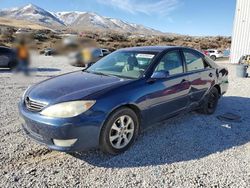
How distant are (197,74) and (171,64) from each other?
75 cm

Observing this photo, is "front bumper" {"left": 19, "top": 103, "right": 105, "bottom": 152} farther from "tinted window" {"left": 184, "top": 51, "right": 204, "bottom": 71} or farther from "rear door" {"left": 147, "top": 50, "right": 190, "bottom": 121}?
"tinted window" {"left": 184, "top": 51, "right": 204, "bottom": 71}

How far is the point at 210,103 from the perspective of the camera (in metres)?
5.63

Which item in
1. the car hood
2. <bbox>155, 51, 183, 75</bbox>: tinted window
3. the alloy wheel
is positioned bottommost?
the alloy wheel

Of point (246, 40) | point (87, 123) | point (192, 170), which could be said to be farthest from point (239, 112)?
point (246, 40)

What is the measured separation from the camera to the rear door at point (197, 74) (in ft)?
16.1

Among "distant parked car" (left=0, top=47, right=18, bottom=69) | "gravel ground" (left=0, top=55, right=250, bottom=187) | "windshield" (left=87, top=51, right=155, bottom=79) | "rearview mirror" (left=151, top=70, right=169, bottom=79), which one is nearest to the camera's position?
"gravel ground" (left=0, top=55, right=250, bottom=187)

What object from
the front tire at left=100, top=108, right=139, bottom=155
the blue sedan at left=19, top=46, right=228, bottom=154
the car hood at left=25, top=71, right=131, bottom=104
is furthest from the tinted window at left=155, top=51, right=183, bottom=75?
the front tire at left=100, top=108, right=139, bottom=155

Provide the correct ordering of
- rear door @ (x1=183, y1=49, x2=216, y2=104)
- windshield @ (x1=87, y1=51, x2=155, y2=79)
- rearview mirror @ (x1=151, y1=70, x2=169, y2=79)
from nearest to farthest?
rearview mirror @ (x1=151, y1=70, x2=169, y2=79) → windshield @ (x1=87, y1=51, x2=155, y2=79) → rear door @ (x1=183, y1=49, x2=216, y2=104)

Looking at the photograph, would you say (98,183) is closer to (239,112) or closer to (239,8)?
(239,112)

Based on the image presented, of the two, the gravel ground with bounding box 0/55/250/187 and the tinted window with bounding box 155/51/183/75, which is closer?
the gravel ground with bounding box 0/55/250/187

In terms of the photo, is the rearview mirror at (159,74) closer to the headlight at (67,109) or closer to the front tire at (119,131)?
the front tire at (119,131)

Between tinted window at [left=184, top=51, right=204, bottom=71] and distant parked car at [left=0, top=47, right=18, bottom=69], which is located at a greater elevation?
tinted window at [left=184, top=51, right=204, bottom=71]

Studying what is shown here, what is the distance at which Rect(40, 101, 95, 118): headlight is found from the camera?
3178 mm

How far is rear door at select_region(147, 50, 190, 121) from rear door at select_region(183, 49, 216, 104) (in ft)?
0.65
